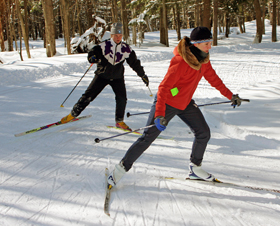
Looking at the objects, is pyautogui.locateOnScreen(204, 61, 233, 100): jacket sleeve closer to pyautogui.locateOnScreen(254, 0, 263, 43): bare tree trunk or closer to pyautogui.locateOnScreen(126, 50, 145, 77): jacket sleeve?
pyautogui.locateOnScreen(126, 50, 145, 77): jacket sleeve

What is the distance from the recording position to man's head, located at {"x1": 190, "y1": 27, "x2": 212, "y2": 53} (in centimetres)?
253

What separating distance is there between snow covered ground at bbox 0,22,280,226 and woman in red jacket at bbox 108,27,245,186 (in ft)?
1.19

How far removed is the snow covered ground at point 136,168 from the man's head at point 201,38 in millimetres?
1612

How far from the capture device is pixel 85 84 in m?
8.84

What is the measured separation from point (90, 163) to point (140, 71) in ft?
6.72

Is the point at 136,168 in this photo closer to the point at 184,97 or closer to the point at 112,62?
the point at 184,97

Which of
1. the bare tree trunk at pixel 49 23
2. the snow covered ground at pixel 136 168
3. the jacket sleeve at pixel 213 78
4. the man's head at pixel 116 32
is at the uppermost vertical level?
the bare tree trunk at pixel 49 23

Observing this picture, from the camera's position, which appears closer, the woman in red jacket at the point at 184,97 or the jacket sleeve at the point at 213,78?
the woman in red jacket at the point at 184,97

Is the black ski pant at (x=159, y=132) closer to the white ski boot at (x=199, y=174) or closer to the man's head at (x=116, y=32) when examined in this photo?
the white ski boot at (x=199, y=174)

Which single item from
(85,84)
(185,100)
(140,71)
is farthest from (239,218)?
(85,84)

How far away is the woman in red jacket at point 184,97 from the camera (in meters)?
2.56

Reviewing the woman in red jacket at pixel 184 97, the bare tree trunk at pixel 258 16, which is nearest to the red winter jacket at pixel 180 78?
the woman in red jacket at pixel 184 97

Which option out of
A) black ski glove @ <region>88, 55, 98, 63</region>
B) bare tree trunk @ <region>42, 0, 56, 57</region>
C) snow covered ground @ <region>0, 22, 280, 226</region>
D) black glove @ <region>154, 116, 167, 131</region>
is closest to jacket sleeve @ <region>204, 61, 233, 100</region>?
black glove @ <region>154, 116, 167, 131</region>

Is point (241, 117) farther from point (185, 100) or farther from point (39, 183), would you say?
point (39, 183)
